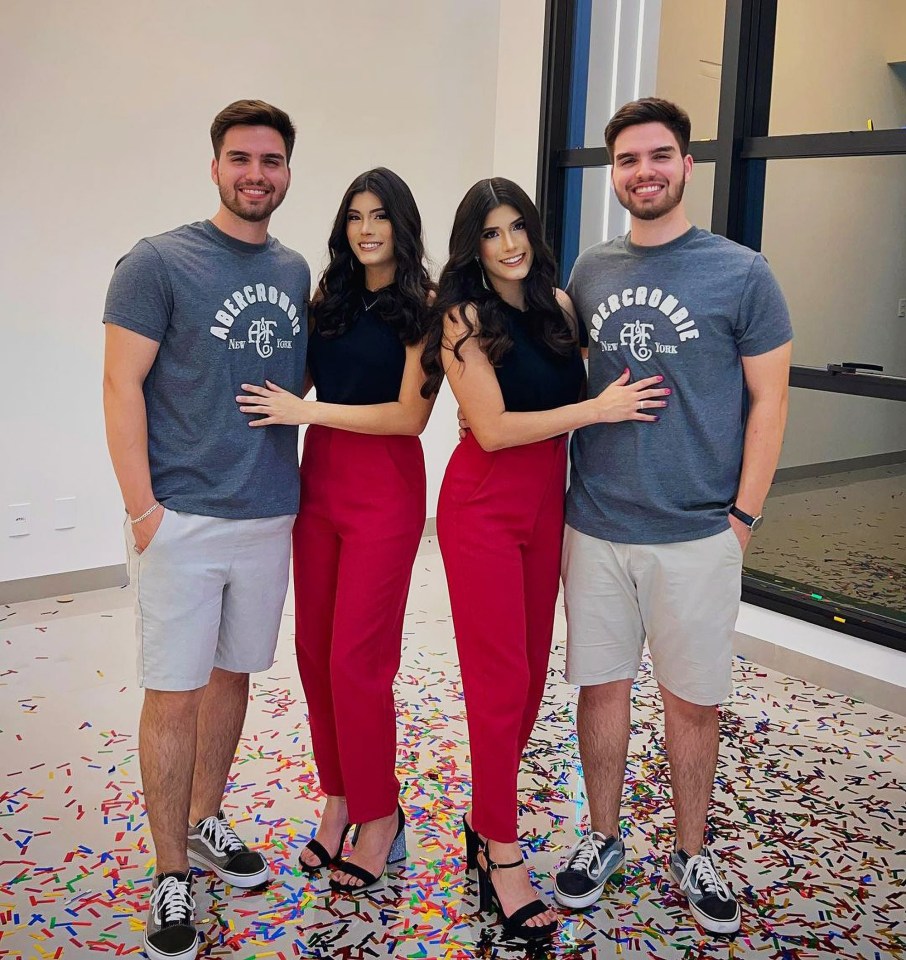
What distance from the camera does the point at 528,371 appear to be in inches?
90.8

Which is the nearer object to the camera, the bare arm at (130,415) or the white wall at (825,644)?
the bare arm at (130,415)

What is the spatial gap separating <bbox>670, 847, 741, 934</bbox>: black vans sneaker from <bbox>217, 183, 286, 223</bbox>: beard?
1.77 m

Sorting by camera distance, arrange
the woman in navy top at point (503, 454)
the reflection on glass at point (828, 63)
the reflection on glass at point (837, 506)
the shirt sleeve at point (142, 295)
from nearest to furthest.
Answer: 1. the shirt sleeve at point (142, 295)
2. the woman in navy top at point (503, 454)
3. the reflection on glass at point (828, 63)
4. the reflection on glass at point (837, 506)

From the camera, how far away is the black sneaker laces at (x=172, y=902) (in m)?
2.24

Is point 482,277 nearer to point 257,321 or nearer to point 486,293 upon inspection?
point 486,293

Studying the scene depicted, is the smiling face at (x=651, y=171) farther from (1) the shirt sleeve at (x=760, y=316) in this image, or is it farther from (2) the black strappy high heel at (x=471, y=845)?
(2) the black strappy high heel at (x=471, y=845)

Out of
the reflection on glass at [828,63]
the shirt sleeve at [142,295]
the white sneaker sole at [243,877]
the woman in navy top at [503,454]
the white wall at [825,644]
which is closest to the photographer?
the shirt sleeve at [142,295]

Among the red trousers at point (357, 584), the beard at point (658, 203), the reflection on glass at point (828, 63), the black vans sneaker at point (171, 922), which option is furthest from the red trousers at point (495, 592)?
the reflection on glass at point (828, 63)

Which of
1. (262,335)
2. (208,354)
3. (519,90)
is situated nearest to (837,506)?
(519,90)

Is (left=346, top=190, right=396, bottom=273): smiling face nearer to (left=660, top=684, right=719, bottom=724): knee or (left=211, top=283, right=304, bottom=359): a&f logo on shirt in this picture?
(left=211, top=283, right=304, bottom=359): a&f logo on shirt

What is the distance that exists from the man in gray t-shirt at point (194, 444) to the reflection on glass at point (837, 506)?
2.57 metres

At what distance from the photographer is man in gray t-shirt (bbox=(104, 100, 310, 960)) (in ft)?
7.19

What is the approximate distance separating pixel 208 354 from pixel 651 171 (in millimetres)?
1028

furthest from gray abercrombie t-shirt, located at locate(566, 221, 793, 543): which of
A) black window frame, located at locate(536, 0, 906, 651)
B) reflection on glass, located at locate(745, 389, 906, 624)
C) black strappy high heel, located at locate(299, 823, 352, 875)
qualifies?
reflection on glass, located at locate(745, 389, 906, 624)
